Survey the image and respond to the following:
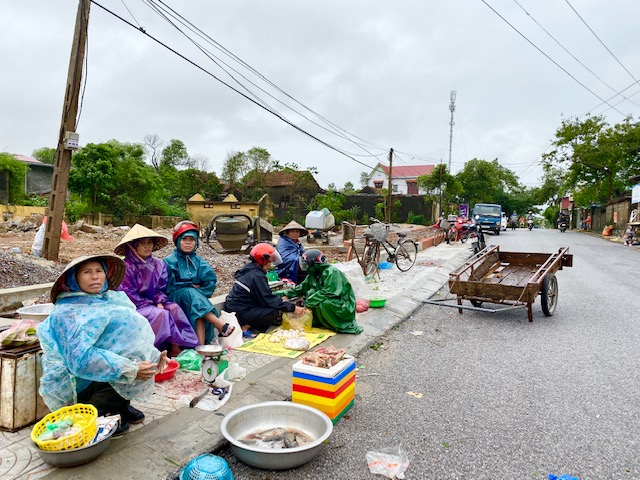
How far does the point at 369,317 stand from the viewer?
7250 millimetres

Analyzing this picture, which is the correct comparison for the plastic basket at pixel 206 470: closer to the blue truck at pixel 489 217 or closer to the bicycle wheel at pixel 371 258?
the bicycle wheel at pixel 371 258

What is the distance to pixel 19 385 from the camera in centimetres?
313

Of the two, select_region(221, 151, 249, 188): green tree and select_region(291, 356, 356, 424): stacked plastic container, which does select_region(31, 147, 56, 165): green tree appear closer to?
select_region(221, 151, 249, 188): green tree

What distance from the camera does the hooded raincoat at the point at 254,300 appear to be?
5906 mm

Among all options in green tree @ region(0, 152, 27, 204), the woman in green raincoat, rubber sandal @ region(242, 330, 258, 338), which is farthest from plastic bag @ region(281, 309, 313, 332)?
green tree @ region(0, 152, 27, 204)

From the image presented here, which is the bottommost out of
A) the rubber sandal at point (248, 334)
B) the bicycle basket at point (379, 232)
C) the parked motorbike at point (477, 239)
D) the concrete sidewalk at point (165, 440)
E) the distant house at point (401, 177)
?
the rubber sandal at point (248, 334)

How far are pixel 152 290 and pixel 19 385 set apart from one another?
1616 millimetres

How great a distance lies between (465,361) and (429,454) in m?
2.31

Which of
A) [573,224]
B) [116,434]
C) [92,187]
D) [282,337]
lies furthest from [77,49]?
[573,224]

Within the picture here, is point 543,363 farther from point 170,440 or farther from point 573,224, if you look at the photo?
point 573,224

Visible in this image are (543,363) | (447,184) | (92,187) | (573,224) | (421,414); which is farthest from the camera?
(573,224)

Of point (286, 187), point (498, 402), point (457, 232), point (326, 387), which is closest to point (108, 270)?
point (326, 387)

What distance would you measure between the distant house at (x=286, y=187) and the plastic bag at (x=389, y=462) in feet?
113

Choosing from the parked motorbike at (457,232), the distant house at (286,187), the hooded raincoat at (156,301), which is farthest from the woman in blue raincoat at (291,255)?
the distant house at (286,187)
